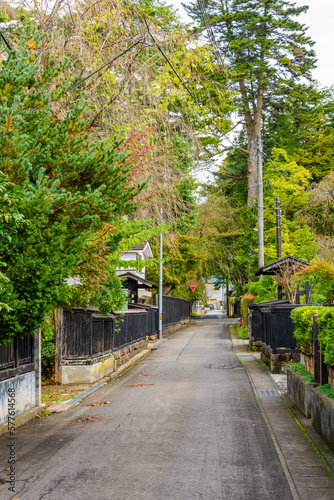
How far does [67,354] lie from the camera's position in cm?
1446

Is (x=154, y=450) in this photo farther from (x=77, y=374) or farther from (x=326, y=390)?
(x=77, y=374)

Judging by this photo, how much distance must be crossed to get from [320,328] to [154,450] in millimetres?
3770

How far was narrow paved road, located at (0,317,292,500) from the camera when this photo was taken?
19.1 feet

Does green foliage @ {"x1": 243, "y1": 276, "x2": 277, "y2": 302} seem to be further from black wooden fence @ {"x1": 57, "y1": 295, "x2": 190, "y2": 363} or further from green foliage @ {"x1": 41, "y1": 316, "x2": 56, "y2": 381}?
green foliage @ {"x1": 41, "y1": 316, "x2": 56, "y2": 381}

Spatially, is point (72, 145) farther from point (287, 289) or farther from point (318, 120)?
point (318, 120)

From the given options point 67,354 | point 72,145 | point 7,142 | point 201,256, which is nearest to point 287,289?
point 67,354

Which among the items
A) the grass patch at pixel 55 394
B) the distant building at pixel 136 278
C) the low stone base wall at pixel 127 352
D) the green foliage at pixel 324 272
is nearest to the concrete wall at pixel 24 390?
the grass patch at pixel 55 394

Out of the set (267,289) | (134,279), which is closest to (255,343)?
(267,289)

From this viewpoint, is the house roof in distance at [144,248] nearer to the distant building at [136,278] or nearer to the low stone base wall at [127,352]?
the distant building at [136,278]

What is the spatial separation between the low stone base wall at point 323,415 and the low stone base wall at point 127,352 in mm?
10027

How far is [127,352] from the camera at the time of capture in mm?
21234

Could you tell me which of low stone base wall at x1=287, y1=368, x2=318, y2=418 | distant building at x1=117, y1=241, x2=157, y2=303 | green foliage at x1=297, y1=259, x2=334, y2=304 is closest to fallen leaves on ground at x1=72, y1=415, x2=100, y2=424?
low stone base wall at x1=287, y1=368, x2=318, y2=418

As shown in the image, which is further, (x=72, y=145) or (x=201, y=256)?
(x=201, y=256)

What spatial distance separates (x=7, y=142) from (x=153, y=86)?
5.92 metres
